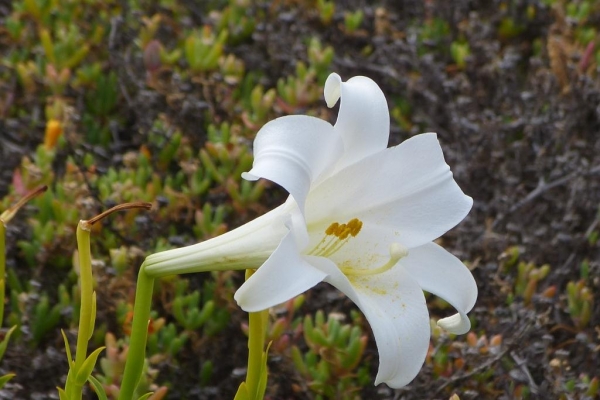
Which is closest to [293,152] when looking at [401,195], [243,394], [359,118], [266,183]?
[359,118]

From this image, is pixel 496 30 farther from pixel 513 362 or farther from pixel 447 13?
pixel 513 362

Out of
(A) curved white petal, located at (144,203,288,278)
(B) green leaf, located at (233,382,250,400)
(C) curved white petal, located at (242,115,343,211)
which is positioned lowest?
(B) green leaf, located at (233,382,250,400)

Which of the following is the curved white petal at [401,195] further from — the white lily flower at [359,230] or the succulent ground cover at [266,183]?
the succulent ground cover at [266,183]

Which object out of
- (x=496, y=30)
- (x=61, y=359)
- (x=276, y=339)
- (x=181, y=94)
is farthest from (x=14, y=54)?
(x=496, y=30)

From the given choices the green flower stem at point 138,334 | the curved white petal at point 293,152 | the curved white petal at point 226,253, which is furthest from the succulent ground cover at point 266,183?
the curved white petal at point 293,152

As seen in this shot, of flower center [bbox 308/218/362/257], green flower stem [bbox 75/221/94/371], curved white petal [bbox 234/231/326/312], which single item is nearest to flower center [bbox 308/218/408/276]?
flower center [bbox 308/218/362/257]

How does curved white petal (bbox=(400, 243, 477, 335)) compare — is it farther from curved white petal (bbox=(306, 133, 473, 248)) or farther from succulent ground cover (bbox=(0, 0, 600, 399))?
succulent ground cover (bbox=(0, 0, 600, 399))

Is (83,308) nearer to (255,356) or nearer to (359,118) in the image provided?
(255,356)
